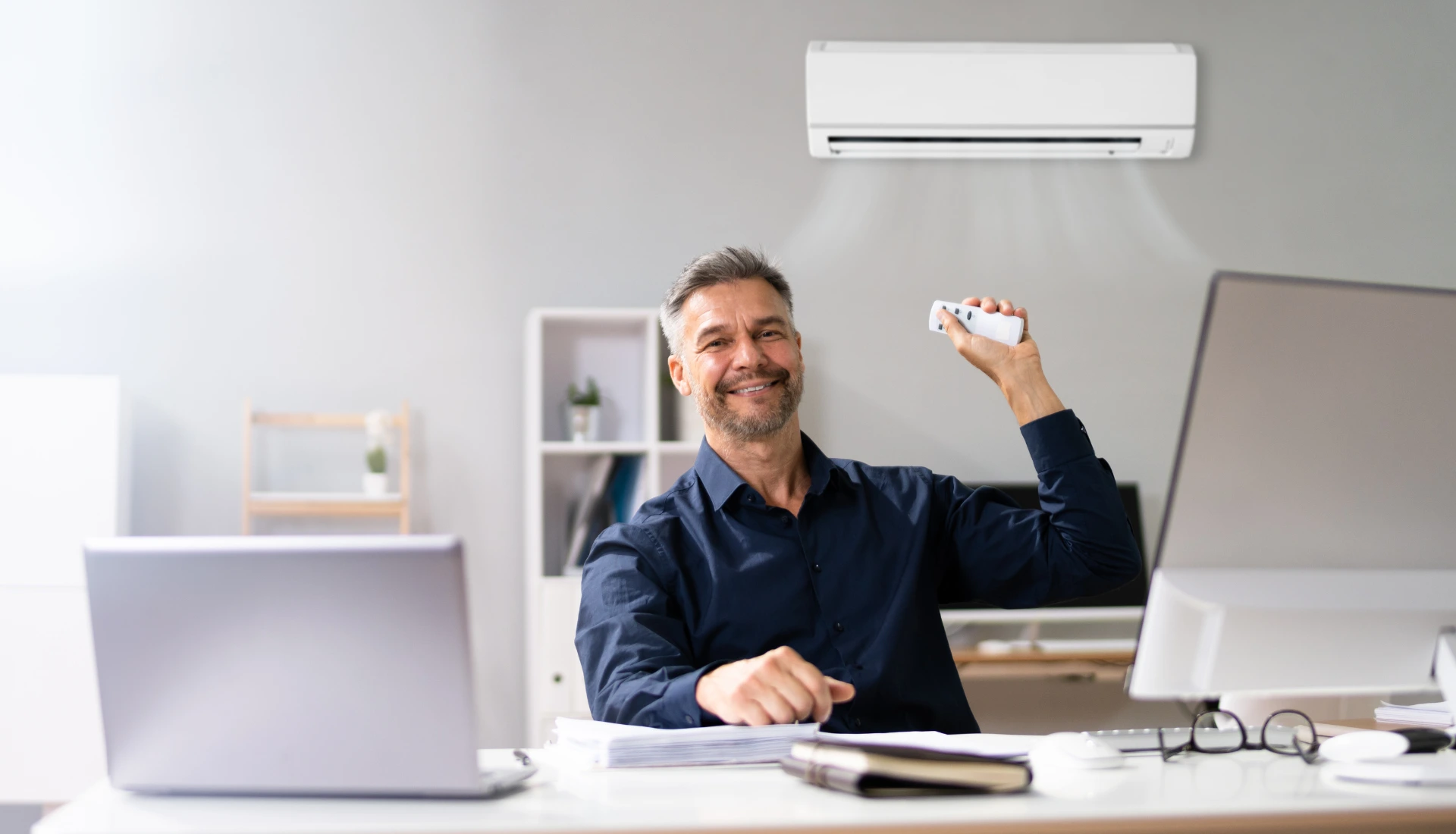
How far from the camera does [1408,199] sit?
12.8 ft

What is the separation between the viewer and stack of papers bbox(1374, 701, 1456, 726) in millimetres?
1388

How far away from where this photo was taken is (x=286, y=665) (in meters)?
0.89

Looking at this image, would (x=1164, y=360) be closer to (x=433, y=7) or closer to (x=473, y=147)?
(x=473, y=147)

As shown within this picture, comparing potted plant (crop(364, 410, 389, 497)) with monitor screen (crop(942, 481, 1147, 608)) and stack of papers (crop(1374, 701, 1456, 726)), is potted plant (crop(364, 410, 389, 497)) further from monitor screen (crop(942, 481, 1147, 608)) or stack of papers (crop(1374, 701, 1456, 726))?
stack of papers (crop(1374, 701, 1456, 726))

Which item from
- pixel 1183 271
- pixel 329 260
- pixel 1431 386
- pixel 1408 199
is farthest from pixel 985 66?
pixel 1431 386

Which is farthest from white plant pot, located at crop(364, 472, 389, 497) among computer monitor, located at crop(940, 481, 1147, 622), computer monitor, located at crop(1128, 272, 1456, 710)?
computer monitor, located at crop(1128, 272, 1456, 710)

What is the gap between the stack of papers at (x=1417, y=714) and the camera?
4.55 feet

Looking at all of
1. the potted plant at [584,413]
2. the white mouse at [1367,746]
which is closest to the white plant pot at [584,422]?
the potted plant at [584,413]

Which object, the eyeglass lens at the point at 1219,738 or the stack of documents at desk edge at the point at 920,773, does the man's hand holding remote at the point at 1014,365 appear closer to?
the eyeglass lens at the point at 1219,738

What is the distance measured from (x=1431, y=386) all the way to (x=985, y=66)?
285cm

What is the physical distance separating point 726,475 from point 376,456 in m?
1.90

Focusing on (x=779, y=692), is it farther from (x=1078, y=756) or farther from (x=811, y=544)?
(x=811, y=544)

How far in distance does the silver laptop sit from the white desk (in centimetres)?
3

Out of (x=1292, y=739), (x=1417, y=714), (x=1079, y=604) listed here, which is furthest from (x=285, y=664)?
(x=1079, y=604)
